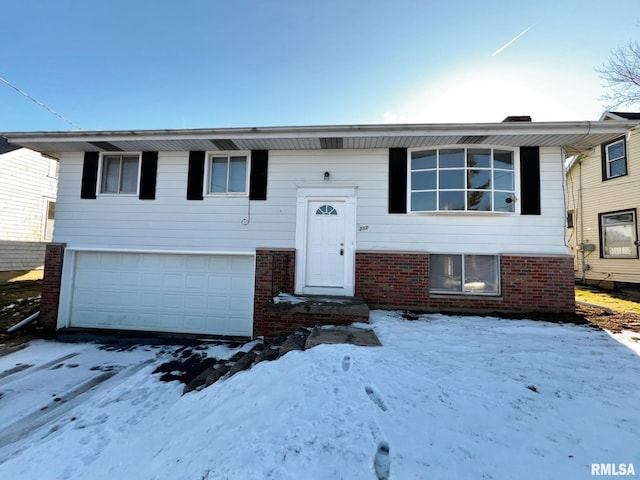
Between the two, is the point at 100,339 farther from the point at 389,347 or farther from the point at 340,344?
the point at 389,347

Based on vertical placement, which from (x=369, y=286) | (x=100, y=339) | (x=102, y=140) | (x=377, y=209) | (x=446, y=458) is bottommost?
(x=100, y=339)

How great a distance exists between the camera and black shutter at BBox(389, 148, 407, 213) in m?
6.15

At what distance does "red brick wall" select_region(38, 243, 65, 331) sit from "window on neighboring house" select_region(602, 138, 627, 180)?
1804 cm

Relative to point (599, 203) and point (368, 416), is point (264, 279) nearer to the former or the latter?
point (368, 416)

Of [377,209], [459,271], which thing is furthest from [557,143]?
[377,209]

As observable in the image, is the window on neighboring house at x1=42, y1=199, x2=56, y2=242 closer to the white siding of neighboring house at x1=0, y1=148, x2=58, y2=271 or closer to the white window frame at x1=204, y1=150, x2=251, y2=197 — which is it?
the white siding of neighboring house at x1=0, y1=148, x2=58, y2=271

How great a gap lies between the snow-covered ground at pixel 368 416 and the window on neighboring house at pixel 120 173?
174 inches

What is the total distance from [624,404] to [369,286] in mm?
3884

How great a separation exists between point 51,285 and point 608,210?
18243 mm

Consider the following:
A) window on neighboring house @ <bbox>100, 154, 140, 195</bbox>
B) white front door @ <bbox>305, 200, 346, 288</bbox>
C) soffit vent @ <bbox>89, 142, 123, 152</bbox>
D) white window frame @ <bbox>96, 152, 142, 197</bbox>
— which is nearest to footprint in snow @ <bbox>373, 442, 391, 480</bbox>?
white front door @ <bbox>305, 200, 346, 288</bbox>

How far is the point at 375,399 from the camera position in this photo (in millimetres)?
2488

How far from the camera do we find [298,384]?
2730mm

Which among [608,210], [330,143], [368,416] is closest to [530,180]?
[330,143]

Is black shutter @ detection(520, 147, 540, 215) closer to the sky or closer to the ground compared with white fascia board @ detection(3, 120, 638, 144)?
closer to the ground
